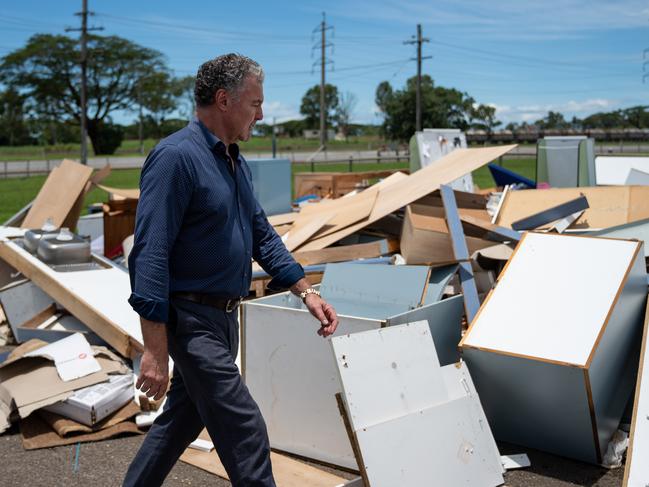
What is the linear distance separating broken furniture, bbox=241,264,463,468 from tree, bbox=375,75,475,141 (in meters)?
52.3

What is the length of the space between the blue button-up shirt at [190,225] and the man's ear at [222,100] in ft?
0.29

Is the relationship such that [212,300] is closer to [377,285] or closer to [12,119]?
[377,285]

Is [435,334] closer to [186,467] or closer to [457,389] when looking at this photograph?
[457,389]

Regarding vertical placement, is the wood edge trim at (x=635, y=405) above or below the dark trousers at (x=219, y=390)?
below

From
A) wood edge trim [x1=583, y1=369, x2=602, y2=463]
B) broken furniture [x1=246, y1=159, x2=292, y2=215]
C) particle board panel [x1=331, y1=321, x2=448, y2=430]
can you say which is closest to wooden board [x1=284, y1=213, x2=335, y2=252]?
broken furniture [x1=246, y1=159, x2=292, y2=215]

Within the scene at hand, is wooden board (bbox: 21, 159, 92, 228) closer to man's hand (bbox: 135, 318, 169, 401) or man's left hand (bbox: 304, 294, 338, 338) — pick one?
man's left hand (bbox: 304, 294, 338, 338)

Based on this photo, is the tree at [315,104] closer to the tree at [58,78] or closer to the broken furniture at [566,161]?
the tree at [58,78]

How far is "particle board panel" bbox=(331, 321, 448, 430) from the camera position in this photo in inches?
102

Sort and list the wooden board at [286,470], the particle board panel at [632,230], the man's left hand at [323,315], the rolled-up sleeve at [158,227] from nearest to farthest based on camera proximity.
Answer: the rolled-up sleeve at [158,227] → the man's left hand at [323,315] → the wooden board at [286,470] → the particle board panel at [632,230]

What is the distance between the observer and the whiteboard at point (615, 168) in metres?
8.08

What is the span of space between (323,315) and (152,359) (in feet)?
2.17

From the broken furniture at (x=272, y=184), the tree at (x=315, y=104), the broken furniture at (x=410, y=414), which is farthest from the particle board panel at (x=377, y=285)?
the tree at (x=315, y=104)

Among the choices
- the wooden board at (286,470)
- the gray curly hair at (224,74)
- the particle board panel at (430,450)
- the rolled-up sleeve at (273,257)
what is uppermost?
the gray curly hair at (224,74)

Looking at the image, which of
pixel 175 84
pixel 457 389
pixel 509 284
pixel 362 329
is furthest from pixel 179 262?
pixel 175 84
